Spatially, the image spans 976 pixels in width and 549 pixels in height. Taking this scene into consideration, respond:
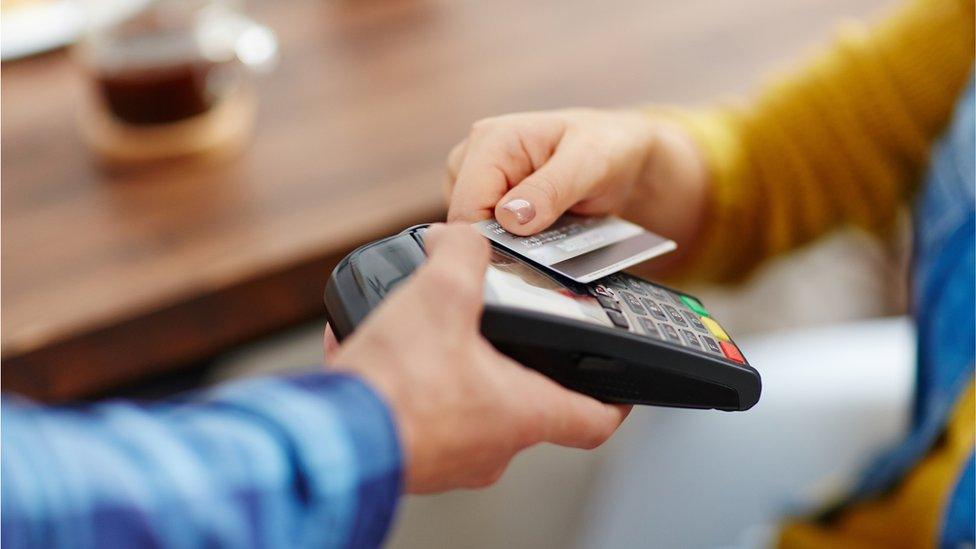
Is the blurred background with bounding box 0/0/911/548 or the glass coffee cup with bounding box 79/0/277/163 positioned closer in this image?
the blurred background with bounding box 0/0/911/548

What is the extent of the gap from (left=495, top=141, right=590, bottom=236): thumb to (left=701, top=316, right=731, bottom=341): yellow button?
0.08m

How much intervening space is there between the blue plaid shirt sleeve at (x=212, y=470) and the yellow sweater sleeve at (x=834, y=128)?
1.37ft

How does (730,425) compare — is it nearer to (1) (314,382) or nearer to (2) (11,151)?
(1) (314,382)

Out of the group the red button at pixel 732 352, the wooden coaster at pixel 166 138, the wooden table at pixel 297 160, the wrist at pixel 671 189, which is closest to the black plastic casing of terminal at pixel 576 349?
the red button at pixel 732 352

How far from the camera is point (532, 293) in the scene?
1.12ft

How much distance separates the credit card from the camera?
0.38 m

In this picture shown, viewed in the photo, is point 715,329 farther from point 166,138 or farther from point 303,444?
point 166,138

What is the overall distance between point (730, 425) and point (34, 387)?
45cm

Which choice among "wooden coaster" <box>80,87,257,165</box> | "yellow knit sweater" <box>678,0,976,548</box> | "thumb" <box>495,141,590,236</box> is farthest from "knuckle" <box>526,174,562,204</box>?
"wooden coaster" <box>80,87,257,165</box>

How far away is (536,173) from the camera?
0.41 metres

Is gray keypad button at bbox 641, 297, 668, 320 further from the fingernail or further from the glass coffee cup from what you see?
the glass coffee cup

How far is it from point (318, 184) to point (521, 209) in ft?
1.08

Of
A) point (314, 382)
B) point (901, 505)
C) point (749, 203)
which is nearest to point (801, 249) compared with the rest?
point (749, 203)

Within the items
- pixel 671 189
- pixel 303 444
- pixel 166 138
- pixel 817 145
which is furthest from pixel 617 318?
pixel 166 138
